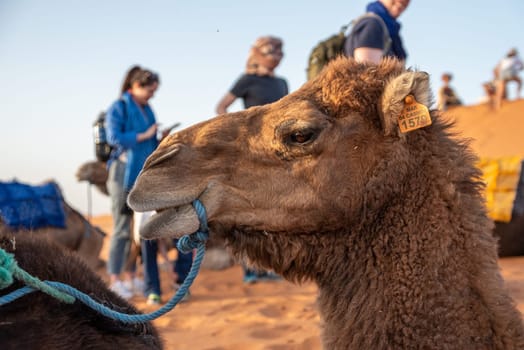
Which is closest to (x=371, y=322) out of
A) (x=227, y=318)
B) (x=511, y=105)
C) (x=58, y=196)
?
(x=227, y=318)

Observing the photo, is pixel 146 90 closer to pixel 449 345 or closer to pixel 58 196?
pixel 58 196

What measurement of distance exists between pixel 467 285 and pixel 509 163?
581 cm

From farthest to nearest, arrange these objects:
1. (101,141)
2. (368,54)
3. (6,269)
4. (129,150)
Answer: (101,141)
(129,150)
(368,54)
(6,269)

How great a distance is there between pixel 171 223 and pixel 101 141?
546cm

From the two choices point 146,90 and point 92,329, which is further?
point 146,90

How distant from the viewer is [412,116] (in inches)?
92.8

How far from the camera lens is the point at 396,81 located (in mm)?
2373

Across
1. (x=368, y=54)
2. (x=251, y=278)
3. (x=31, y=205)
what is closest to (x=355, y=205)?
(x=368, y=54)

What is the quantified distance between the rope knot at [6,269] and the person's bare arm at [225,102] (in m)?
4.08

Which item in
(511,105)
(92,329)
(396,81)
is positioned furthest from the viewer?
(511,105)

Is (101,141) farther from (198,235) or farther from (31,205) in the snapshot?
(198,235)

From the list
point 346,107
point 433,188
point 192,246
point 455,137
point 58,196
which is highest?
point 346,107

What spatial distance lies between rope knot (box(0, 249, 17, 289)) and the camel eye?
1.22m

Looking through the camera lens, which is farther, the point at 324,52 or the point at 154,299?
the point at 154,299
